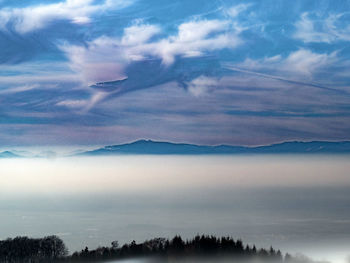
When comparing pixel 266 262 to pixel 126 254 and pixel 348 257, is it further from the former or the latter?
pixel 126 254

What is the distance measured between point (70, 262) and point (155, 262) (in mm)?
2105

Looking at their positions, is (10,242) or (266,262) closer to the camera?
(266,262)

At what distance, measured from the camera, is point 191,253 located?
1330 cm

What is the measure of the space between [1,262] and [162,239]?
410 cm

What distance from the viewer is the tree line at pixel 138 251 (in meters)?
13.3

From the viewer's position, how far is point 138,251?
45.0 ft

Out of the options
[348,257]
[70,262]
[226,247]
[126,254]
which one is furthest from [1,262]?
[348,257]

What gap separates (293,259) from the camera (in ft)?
42.8

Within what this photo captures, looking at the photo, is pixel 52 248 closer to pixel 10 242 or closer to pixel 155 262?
pixel 10 242

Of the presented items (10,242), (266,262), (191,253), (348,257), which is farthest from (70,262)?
(348,257)

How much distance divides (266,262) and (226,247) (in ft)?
3.60

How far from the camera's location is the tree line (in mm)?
13289

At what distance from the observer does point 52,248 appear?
1385 cm

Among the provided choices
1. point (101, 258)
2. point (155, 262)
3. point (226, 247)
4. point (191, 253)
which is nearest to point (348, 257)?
point (226, 247)
